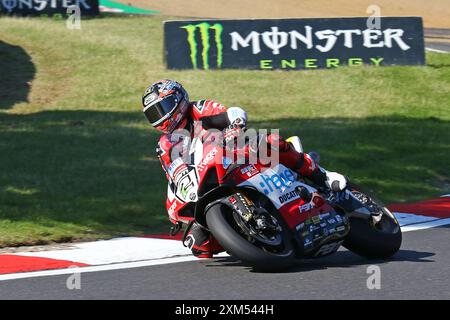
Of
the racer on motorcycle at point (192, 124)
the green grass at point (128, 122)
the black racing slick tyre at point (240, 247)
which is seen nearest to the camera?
the black racing slick tyre at point (240, 247)

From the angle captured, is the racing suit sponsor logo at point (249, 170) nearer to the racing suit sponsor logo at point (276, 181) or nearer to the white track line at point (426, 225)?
the racing suit sponsor logo at point (276, 181)

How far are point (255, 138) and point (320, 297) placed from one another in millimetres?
1417

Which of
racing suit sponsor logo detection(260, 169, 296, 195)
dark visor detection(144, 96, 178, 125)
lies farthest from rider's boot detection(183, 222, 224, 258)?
dark visor detection(144, 96, 178, 125)

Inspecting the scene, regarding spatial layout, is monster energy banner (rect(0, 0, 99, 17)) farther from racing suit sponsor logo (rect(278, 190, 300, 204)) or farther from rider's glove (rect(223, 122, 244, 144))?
racing suit sponsor logo (rect(278, 190, 300, 204))

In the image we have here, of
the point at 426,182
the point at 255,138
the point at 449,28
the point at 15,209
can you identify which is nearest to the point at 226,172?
the point at 255,138

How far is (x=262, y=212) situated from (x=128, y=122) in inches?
404

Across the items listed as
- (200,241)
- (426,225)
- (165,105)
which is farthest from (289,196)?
(426,225)

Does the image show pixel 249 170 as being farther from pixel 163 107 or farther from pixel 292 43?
pixel 292 43

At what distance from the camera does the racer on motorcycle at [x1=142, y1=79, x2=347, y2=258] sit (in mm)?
7781

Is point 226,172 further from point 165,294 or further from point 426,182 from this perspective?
point 426,182

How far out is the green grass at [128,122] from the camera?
11.1 m

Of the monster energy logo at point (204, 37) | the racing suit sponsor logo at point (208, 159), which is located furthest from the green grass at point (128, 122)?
the racing suit sponsor logo at point (208, 159)

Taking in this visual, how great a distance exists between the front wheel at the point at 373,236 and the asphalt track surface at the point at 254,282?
10 cm

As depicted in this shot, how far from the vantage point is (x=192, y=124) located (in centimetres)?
815
